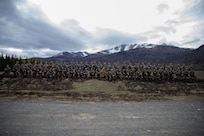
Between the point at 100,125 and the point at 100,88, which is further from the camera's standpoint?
the point at 100,88

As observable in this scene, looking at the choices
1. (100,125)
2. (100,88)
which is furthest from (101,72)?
(100,125)

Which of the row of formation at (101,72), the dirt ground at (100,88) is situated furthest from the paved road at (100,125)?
the row of formation at (101,72)

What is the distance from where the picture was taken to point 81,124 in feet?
28.5

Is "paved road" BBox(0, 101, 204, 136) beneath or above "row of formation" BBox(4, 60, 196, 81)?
beneath

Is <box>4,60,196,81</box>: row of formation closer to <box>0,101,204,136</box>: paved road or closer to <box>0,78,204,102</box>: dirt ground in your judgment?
<box>0,78,204,102</box>: dirt ground

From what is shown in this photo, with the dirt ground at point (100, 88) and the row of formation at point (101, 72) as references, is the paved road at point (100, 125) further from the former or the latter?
the row of formation at point (101, 72)

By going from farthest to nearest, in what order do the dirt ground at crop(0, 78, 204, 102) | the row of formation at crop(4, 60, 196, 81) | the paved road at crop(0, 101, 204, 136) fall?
1. the row of formation at crop(4, 60, 196, 81)
2. the dirt ground at crop(0, 78, 204, 102)
3. the paved road at crop(0, 101, 204, 136)

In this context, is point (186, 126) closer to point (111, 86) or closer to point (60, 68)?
point (111, 86)

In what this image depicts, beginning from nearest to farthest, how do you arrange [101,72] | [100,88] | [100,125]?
1. [100,125]
2. [100,88]
3. [101,72]

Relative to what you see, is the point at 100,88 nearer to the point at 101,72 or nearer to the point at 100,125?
the point at 101,72

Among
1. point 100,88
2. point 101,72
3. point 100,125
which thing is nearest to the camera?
point 100,125

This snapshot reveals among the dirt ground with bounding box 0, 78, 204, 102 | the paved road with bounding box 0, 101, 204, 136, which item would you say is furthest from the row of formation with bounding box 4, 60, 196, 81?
the paved road with bounding box 0, 101, 204, 136

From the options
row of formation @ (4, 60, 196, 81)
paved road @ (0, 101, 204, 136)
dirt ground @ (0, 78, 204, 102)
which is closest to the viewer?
paved road @ (0, 101, 204, 136)

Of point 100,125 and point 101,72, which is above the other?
point 101,72
